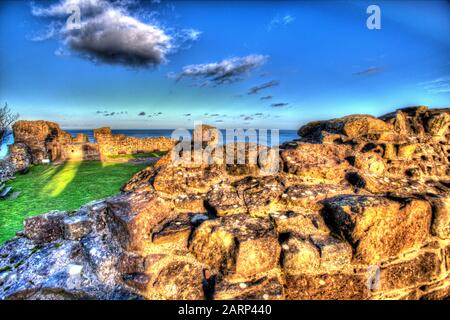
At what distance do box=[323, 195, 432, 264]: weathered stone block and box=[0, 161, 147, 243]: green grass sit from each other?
3.53 meters

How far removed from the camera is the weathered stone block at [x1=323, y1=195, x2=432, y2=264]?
8.93 feet

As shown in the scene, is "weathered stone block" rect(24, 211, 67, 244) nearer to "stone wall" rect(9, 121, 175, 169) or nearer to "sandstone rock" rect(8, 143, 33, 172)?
"stone wall" rect(9, 121, 175, 169)

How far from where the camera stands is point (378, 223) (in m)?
2.78

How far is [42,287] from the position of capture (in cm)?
223

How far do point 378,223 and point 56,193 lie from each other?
5098mm

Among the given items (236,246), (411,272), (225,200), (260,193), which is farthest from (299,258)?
(411,272)

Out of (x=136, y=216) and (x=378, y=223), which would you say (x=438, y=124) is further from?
(x=136, y=216)

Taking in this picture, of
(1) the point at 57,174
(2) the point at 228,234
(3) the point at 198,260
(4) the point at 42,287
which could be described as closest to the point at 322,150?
(2) the point at 228,234

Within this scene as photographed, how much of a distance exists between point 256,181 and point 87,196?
2.84m

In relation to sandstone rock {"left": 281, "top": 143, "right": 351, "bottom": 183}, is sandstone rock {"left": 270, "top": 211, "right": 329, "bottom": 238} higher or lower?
lower

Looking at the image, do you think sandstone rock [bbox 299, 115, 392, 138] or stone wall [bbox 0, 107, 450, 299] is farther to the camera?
sandstone rock [bbox 299, 115, 392, 138]

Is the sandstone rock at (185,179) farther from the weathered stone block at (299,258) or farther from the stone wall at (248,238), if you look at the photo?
the weathered stone block at (299,258)

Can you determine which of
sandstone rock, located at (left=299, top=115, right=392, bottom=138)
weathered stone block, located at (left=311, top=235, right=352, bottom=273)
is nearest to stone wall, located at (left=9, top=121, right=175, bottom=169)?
sandstone rock, located at (left=299, top=115, right=392, bottom=138)
